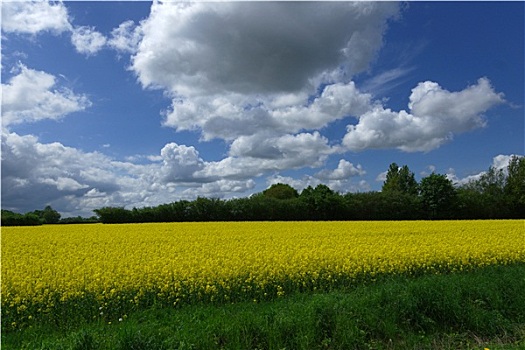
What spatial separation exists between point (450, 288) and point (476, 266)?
5.26 m

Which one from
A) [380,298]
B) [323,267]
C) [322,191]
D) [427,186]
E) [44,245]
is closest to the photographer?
[380,298]

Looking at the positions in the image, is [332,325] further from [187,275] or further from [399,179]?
[399,179]

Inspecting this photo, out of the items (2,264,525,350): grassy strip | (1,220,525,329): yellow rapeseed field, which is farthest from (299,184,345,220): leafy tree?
(2,264,525,350): grassy strip

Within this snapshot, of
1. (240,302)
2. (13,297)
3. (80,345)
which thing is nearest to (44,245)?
(13,297)

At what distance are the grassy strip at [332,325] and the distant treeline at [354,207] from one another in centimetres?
3651

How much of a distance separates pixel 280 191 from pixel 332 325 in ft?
264

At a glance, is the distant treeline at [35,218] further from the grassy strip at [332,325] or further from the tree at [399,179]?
the tree at [399,179]

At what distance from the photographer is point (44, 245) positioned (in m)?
18.2

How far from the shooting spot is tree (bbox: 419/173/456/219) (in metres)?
53.3

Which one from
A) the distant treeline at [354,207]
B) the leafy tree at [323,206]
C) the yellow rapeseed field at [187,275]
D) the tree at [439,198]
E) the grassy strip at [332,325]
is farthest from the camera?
the tree at [439,198]

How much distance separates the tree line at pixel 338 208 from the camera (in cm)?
4442

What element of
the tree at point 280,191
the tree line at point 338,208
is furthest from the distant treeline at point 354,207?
the tree at point 280,191

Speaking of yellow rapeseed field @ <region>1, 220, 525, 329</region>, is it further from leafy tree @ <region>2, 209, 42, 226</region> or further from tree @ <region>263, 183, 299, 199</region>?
tree @ <region>263, 183, 299, 199</region>

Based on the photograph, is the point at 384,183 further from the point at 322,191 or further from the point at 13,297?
the point at 13,297
